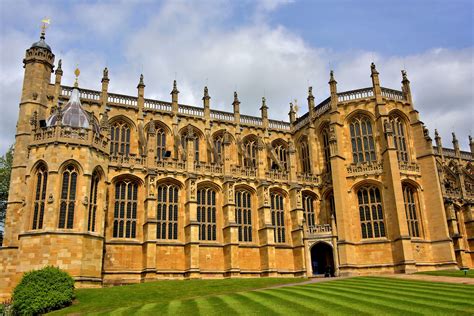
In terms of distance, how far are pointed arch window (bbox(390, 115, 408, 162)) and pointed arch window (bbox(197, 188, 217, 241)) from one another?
18.9 meters

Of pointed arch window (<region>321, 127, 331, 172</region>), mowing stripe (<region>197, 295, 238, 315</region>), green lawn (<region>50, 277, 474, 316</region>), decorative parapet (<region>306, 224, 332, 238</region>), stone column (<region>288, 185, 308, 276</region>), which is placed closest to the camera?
green lawn (<region>50, 277, 474, 316</region>)

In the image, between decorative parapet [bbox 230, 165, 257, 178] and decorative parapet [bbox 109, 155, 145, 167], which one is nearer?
decorative parapet [bbox 109, 155, 145, 167]

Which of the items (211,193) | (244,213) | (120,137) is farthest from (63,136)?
(244,213)

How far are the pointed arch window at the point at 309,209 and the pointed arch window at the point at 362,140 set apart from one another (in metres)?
6.30

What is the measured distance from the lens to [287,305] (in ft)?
65.9

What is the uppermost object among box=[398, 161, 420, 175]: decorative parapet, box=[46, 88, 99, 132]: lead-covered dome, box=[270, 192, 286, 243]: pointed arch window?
box=[46, 88, 99, 132]: lead-covered dome

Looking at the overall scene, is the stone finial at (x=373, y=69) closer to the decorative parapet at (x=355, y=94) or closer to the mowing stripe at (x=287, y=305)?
the decorative parapet at (x=355, y=94)

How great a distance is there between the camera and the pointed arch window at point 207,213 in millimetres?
41375

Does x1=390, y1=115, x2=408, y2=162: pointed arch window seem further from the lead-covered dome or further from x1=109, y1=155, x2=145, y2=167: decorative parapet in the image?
the lead-covered dome

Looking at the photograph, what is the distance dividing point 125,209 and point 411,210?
26.7m

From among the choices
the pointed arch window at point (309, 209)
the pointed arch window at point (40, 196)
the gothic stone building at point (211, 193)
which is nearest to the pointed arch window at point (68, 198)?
the gothic stone building at point (211, 193)

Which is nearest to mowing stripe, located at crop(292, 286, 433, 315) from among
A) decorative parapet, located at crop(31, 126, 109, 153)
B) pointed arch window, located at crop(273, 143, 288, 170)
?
decorative parapet, located at crop(31, 126, 109, 153)

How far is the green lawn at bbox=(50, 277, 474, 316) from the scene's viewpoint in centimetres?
1817

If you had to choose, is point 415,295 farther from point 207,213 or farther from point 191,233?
point 207,213
